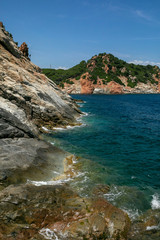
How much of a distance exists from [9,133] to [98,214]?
1176cm

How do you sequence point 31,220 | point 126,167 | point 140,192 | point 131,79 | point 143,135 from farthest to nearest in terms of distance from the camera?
point 131,79 < point 143,135 < point 126,167 < point 140,192 < point 31,220

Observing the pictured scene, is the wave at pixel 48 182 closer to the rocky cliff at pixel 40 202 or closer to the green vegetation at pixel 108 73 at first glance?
the rocky cliff at pixel 40 202

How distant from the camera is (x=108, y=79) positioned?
15375 centimetres

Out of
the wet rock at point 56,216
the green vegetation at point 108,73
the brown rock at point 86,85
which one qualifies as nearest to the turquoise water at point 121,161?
the wet rock at point 56,216

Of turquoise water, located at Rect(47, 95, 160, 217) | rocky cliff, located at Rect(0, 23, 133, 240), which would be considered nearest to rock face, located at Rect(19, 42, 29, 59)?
turquoise water, located at Rect(47, 95, 160, 217)

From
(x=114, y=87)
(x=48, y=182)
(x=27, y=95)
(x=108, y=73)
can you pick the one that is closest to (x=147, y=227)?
(x=48, y=182)

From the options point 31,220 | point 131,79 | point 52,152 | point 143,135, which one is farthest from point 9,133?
point 131,79

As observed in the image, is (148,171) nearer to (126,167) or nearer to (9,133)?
(126,167)

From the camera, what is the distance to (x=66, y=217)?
981 cm

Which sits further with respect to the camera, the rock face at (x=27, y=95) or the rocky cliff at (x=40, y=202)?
the rock face at (x=27, y=95)

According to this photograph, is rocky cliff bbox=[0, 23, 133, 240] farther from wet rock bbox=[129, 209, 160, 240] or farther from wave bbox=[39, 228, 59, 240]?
wet rock bbox=[129, 209, 160, 240]

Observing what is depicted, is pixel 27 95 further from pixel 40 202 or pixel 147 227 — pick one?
pixel 147 227

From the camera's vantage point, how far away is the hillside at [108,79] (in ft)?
494

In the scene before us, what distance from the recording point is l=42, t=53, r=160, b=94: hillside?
151 metres
